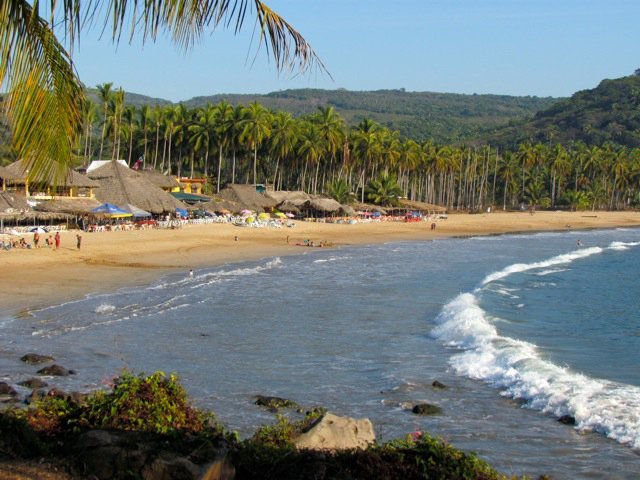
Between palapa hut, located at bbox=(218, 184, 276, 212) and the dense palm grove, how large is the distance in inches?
248

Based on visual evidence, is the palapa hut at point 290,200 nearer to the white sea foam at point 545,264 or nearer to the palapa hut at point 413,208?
the palapa hut at point 413,208

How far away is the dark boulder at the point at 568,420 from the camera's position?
1216 centimetres

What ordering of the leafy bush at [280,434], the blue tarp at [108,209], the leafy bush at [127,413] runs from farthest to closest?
the blue tarp at [108,209], the leafy bush at [280,434], the leafy bush at [127,413]

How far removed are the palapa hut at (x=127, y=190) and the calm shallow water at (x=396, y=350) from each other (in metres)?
16.3

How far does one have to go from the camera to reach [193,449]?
5.12 meters

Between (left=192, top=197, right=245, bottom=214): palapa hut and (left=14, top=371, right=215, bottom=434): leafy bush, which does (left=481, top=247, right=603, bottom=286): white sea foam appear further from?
(left=14, top=371, right=215, bottom=434): leafy bush

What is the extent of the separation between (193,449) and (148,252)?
31.7 metres

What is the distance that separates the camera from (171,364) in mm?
15453

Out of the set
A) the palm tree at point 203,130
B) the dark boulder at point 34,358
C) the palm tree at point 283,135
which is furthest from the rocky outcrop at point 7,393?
the palm tree at point 283,135

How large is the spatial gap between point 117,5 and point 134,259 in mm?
30083

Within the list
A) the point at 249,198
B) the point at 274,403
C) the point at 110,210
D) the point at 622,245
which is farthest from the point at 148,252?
the point at 622,245

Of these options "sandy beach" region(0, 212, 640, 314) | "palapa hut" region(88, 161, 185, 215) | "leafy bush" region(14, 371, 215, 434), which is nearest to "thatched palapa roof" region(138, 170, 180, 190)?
"palapa hut" region(88, 161, 185, 215)

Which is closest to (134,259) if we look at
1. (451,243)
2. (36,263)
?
(36,263)

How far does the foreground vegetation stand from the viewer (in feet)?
16.5
